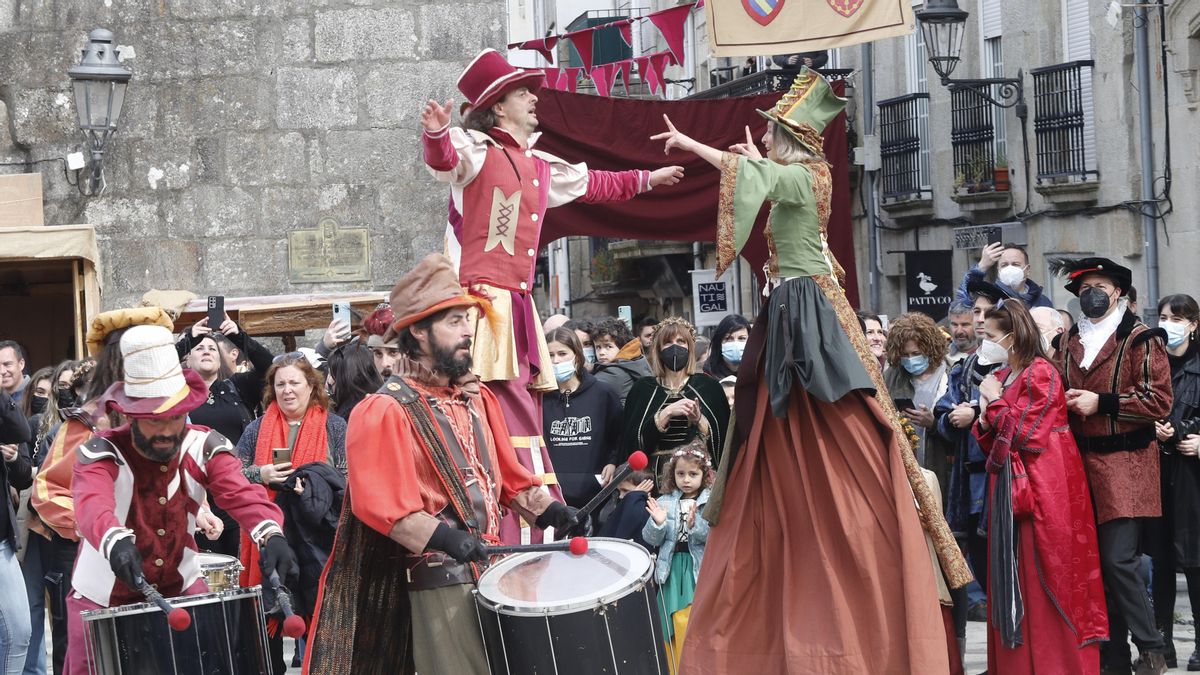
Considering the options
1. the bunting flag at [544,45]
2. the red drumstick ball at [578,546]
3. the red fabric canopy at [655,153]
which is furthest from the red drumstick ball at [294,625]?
the bunting flag at [544,45]

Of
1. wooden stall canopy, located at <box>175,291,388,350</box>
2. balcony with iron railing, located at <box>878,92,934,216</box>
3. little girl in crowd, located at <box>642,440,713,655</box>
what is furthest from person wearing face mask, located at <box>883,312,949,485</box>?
balcony with iron railing, located at <box>878,92,934,216</box>

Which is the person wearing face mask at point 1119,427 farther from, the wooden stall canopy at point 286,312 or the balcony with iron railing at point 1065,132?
the balcony with iron railing at point 1065,132

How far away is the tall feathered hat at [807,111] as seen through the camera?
688 cm

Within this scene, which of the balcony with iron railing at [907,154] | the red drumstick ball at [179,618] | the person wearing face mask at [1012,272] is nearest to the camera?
the red drumstick ball at [179,618]

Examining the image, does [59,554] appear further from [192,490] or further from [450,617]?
[450,617]

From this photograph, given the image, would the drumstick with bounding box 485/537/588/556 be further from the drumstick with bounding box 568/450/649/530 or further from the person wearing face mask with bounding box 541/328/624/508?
the person wearing face mask with bounding box 541/328/624/508

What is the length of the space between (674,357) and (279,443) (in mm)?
1855

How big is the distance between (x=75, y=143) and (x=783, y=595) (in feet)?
23.1

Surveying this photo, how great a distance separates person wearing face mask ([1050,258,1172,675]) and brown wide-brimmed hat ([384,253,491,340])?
10.4ft

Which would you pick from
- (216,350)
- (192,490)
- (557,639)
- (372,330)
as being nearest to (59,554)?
(216,350)

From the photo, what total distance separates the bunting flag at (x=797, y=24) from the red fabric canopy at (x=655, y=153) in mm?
641

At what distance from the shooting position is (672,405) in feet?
27.7

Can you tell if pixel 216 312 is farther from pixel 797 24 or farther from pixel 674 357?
pixel 797 24

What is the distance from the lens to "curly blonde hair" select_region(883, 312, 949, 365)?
9391 mm
